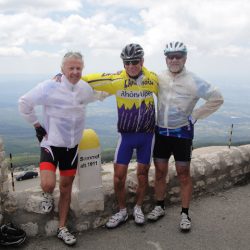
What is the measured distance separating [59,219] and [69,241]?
0.41 m

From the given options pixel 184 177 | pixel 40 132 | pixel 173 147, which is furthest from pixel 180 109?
pixel 40 132

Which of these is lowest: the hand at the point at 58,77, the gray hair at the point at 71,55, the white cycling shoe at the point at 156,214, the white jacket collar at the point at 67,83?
the white cycling shoe at the point at 156,214

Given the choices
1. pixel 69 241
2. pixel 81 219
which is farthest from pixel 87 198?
pixel 69 241

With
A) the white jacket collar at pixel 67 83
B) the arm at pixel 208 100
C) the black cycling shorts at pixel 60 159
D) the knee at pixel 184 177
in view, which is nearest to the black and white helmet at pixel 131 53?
the white jacket collar at pixel 67 83

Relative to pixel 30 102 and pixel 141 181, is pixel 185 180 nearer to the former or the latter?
pixel 141 181

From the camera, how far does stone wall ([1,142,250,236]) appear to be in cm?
502

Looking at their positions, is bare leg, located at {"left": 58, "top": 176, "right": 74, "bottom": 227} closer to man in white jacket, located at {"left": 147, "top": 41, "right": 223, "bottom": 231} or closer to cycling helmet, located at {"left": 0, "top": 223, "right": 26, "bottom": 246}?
cycling helmet, located at {"left": 0, "top": 223, "right": 26, "bottom": 246}

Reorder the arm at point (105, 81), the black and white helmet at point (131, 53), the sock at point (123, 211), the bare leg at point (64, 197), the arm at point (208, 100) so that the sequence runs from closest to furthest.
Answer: the bare leg at point (64, 197) < the black and white helmet at point (131, 53) < the arm at point (105, 81) < the arm at point (208, 100) < the sock at point (123, 211)

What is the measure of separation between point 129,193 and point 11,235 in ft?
6.66

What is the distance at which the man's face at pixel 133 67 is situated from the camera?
5.05 meters

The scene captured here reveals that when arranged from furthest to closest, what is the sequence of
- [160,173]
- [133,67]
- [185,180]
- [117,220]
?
[160,173]
[185,180]
[117,220]
[133,67]

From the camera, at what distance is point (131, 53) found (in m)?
4.96

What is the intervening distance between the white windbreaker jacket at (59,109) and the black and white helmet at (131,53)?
784 millimetres

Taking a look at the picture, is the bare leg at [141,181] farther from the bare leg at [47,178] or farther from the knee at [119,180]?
the bare leg at [47,178]
